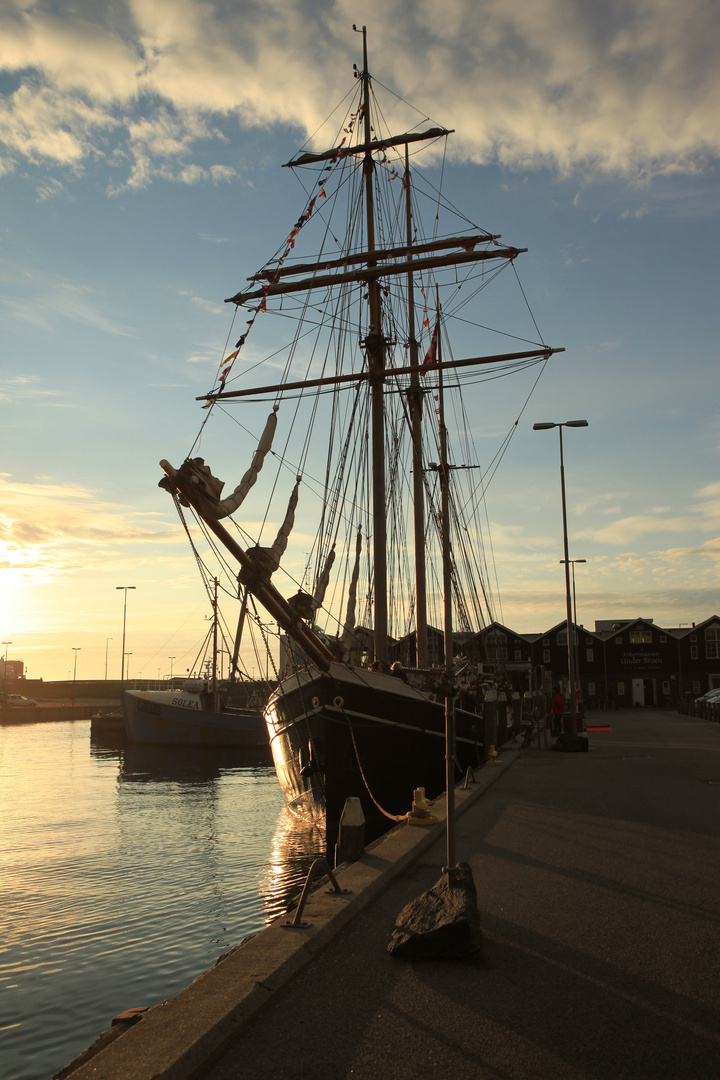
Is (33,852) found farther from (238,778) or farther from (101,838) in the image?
(238,778)

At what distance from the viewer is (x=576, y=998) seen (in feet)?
16.8

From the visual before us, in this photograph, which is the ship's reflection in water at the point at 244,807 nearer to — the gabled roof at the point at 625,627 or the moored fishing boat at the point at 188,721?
the moored fishing boat at the point at 188,721

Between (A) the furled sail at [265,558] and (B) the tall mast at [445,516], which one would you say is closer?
(A) the furled sail at [265,558]

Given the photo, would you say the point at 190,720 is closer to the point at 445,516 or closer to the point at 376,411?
the point at 445,516

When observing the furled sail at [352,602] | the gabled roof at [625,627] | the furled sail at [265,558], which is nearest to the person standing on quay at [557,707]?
the furled sail at [352,602]

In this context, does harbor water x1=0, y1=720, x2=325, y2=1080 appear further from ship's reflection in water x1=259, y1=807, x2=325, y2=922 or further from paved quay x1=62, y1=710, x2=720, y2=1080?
paved quay x1=62, y1=710, x2=720, y2=1080

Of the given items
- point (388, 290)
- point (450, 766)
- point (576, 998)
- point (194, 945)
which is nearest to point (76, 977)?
point (194, 945)

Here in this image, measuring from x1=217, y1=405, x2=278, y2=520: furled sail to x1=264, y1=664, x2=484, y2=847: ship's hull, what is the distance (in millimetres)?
4179

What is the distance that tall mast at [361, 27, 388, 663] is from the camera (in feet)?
67.0

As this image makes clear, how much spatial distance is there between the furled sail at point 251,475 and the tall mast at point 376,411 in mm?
6709

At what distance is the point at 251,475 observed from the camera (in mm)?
13602

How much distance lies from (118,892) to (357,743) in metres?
5.09

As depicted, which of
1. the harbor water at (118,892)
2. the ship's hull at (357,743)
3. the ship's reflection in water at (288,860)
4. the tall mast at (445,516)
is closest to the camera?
the harbor water at (118,892)

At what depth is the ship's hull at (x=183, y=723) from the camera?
46531mm
